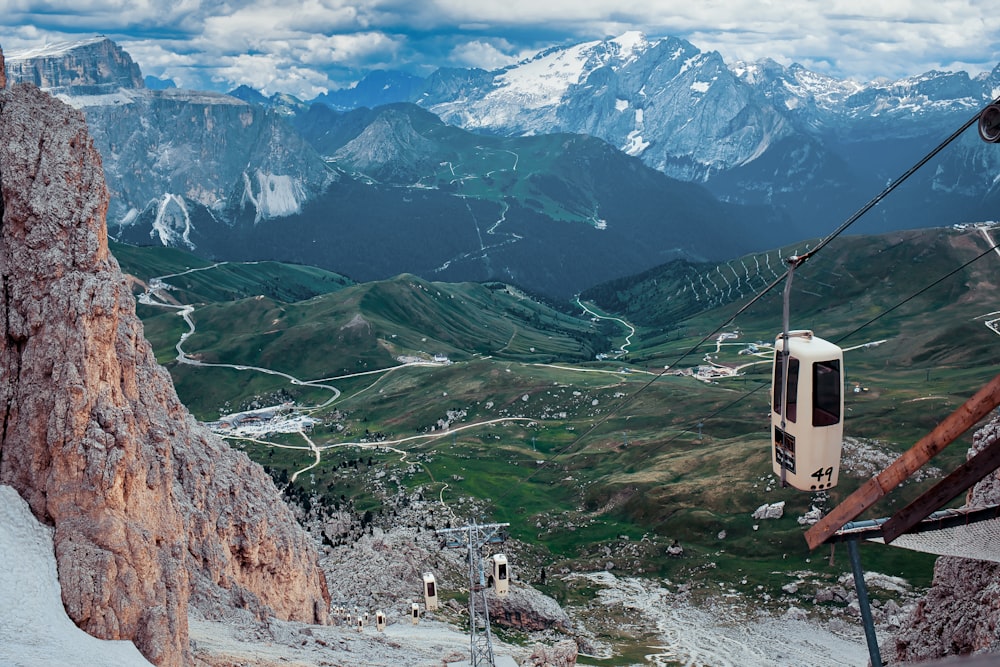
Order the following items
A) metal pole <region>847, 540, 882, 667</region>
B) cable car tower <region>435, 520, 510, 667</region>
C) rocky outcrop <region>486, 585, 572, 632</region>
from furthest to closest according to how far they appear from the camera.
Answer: rocky outcrop <region>486, 585, 572, 632</region> < cable car tower <region>435, 520, 510, 667</region> < metal pole <region>847, 540, 882, 667</region>

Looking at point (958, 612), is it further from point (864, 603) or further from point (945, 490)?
point (945, 490)

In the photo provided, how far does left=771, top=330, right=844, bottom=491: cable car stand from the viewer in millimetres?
25984

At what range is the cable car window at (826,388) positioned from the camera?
25.9m

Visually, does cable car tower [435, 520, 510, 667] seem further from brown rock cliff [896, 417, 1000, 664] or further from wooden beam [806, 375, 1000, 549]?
wooden beam [806, 375, 1000, 549]

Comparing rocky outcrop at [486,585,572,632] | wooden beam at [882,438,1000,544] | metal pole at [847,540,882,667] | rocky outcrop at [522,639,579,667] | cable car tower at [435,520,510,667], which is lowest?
rocky outcrop at [486,585,572,632]

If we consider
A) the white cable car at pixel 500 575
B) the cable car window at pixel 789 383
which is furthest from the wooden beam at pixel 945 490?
the white cable car at pixel 500 575

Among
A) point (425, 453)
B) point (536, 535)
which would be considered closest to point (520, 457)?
point (425, 453)

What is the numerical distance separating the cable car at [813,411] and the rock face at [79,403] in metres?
27.5

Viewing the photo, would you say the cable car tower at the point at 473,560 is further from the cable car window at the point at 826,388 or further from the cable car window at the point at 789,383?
the cable car window at the point at 826,388

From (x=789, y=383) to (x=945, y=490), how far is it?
6.99 meters

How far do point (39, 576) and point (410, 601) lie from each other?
190ft

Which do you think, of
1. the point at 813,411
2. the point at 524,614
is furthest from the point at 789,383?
the point at 524,614

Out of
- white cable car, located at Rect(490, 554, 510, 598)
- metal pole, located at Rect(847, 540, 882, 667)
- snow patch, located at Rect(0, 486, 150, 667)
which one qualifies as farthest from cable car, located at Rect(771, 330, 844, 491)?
white cable car, located at Rect(490, 554, 510, 598)

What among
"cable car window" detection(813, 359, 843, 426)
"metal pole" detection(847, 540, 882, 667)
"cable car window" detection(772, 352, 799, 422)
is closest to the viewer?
"metal pole" detection(847, 540, 882, 667)
